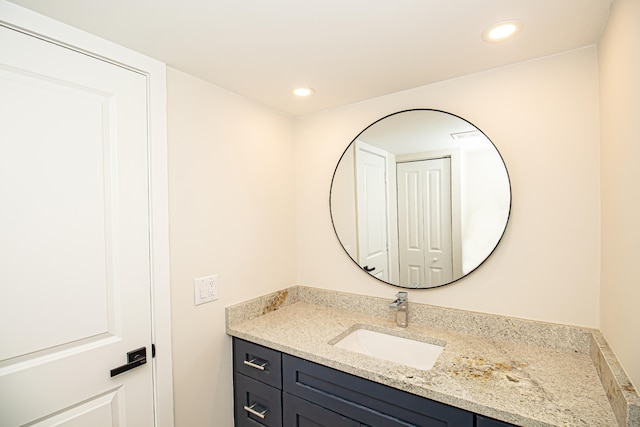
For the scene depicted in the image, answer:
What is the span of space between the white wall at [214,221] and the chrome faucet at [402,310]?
813 millimetres

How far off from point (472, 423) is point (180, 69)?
6.27 feet

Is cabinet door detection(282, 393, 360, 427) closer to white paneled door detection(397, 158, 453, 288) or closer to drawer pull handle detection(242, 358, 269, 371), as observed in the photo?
drawer pull handle detection(242, 358, 269, 371)

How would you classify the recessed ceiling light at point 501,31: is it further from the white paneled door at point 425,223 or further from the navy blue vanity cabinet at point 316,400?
the navy blue vanity cabinet at point 316,400

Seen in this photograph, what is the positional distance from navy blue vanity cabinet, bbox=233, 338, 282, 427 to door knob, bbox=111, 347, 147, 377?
1.63ft

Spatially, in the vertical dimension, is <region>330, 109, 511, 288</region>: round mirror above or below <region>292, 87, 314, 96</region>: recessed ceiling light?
below

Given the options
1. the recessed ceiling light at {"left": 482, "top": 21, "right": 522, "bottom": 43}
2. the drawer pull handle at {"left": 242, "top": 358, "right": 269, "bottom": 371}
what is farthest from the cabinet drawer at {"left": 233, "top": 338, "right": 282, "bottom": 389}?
the recessed ceiling light at {"left": 482, "top": 21, "right": 522, "bottom": 43}

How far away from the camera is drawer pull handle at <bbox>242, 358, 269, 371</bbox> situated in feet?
5.16

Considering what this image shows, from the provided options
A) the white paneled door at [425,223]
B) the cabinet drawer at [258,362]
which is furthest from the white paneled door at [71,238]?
the white paneled door at [425,223]

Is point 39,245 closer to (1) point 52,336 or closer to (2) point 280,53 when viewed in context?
(1) point 52,336

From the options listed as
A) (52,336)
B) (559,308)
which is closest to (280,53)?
(52,336)

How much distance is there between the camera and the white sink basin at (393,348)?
1.54 meters

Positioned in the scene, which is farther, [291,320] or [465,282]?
[291,320]

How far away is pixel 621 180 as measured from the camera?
3.35 feet

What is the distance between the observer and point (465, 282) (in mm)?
1609
